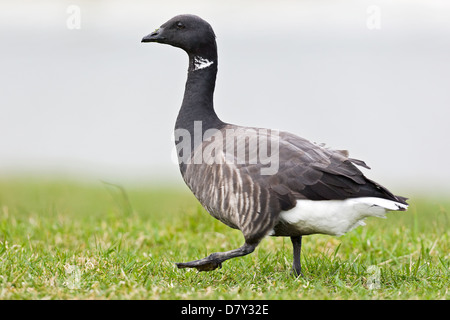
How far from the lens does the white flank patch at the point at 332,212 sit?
19.1ft

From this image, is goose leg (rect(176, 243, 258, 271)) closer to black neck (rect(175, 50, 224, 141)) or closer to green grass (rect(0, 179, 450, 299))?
green grass (rect(0, 179, 450, 299))

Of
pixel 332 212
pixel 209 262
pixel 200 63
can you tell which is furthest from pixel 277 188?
pixel 200 63

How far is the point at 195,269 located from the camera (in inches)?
257

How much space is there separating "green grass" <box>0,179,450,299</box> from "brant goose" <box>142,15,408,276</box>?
1.32 ft

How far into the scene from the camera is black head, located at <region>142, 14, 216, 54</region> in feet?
23.3

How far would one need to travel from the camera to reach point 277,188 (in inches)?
231

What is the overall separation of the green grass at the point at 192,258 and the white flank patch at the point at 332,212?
1.76ft

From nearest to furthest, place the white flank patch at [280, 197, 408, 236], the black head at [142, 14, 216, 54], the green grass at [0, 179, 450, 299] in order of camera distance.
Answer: the green grass at [0, 179, 450, 299]
the white flank patch at [280, 197, 408, 236]
the black head at [142, 14, 216, 54]

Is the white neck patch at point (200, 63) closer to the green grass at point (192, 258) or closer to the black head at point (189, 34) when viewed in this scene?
the black head at point (189, 34)

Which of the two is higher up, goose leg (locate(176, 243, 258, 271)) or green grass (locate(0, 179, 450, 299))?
goose leg (locate(176, 243, 258, 271))

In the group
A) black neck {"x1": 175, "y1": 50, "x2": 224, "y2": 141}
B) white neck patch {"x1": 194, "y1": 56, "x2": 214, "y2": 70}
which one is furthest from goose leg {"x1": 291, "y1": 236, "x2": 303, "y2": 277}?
white neck patch {"x1": 194, "y1": 56, "x2": 214, "y2": 70}

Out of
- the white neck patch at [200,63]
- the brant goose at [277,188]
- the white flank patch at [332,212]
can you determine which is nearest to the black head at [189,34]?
the white neck patch at [200,63]
